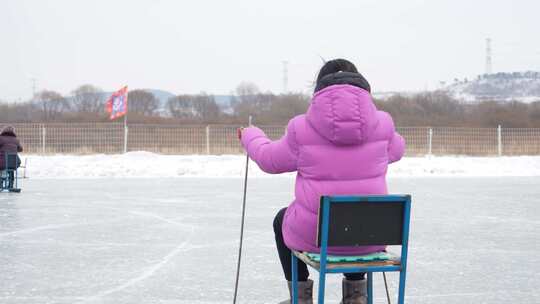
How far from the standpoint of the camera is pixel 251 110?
41.8m

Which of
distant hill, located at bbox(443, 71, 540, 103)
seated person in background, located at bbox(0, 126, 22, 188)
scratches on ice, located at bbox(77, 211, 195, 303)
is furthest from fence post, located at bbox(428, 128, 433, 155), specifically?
distant hill, located at bbox(443, 71, 540, 103)

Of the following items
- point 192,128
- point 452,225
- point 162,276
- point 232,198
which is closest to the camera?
point 162,276

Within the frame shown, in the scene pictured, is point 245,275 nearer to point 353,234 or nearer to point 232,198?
point 353,234

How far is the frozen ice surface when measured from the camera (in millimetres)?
4574

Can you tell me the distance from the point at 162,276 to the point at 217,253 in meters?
1.08

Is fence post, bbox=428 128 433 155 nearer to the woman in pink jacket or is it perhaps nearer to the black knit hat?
the woman in pink jacket

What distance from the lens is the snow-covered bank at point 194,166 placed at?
17781mm

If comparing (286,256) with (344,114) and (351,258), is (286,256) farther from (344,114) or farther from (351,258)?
(344,114)

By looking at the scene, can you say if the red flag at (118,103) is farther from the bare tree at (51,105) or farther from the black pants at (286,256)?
the black pants at (286,256)

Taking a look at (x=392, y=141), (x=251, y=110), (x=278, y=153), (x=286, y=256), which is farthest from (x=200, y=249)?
(x=251, y=110)

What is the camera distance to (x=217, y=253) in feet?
20.0

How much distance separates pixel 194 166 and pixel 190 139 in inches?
177

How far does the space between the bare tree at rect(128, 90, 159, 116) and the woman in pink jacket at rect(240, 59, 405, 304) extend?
4512 cm

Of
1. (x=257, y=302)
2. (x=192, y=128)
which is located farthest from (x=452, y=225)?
(x=192, y=128)
